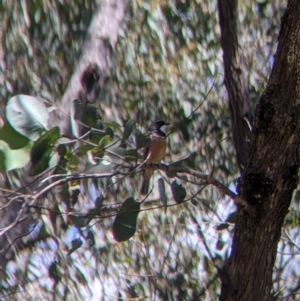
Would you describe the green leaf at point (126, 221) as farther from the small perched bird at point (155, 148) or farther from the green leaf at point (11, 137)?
the small perched bird at point (155, 148)

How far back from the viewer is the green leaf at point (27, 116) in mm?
2174

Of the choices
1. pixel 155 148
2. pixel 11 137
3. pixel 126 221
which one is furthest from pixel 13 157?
pixel 155 148

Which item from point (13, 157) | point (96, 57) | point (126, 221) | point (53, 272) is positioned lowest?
point (13, 157)

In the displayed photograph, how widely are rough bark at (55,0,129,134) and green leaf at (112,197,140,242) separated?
0.69 m

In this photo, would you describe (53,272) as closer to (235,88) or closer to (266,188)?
(235,88)

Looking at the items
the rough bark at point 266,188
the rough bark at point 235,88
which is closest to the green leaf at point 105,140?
the rough bark at point 266,188

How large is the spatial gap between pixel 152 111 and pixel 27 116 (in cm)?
224

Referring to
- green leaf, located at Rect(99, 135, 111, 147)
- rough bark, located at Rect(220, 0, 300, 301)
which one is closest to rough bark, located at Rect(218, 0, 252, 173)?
rough bark, located at Rect(220, 0, 300, 301)

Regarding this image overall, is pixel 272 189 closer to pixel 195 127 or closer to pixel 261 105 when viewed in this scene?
pixel 261 105

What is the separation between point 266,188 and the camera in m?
2.34

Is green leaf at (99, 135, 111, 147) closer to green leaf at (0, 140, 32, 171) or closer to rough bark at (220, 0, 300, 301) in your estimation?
green leaf at (0, 140, 32, 171)

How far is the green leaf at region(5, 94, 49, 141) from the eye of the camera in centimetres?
217

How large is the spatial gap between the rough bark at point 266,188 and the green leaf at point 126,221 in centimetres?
35

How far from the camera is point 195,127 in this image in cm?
423
